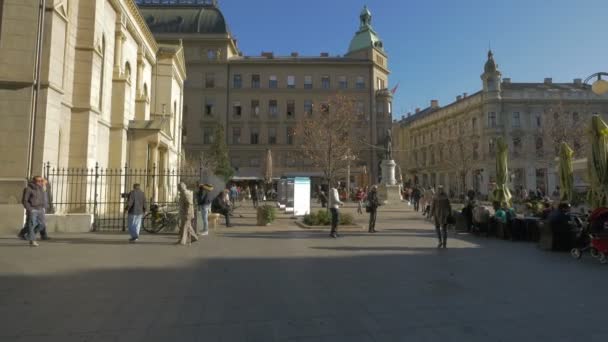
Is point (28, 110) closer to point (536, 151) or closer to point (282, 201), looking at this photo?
point (282, 201)

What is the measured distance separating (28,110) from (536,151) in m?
55.7

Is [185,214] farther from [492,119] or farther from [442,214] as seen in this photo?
[492,119]

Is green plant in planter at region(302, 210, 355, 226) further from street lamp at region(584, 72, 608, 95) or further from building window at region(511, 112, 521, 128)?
building window at region(511, 112, 521, 128)

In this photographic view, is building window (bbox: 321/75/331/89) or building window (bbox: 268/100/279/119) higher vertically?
building window (bbox: 321/75/331/89)

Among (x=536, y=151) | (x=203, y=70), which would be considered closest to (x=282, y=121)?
(x=203, y=70)

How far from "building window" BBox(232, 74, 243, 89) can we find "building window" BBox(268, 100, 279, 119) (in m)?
5.09

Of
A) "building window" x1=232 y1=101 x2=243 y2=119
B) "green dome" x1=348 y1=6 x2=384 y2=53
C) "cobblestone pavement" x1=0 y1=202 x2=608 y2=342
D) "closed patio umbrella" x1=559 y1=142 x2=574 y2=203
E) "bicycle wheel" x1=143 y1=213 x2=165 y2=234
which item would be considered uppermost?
"green dome" x1=348 y1=6 x2=384 y2=53

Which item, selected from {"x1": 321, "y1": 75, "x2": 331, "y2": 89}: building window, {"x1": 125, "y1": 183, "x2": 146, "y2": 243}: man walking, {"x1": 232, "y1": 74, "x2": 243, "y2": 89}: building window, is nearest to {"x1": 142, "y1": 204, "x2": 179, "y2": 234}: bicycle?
{"x1": 125, "y1": 183, "x2": 146, "y2": 243}: man walking

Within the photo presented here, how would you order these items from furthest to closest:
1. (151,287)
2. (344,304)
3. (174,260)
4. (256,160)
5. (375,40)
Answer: (375,40)
(256,160)
(174,260)
(151,287)
(344,304)

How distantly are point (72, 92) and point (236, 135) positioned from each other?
1614 inches

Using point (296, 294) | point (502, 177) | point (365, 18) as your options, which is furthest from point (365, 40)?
point (296, 294)

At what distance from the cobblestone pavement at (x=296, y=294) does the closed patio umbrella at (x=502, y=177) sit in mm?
4598

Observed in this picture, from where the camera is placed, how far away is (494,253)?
9953mm

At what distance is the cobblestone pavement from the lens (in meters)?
4.38
